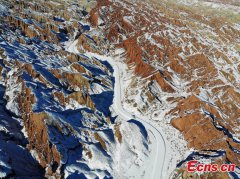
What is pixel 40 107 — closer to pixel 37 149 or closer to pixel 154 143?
pixel 37 149

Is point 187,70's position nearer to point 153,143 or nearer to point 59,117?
point 153,143

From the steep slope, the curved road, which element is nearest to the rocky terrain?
Result: the steep slope

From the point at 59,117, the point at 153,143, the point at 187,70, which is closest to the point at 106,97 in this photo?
the point at 59,117

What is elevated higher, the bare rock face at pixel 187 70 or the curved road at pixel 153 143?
the bare rock face at pixel 187 70

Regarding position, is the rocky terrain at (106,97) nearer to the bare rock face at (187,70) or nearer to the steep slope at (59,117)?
the steep slope at (59,117)

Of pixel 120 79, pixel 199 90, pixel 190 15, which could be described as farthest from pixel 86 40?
pixel 190 15

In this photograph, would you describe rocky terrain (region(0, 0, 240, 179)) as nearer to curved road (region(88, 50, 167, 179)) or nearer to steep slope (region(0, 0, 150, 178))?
steep slope (region(0, 0, 150, 178))

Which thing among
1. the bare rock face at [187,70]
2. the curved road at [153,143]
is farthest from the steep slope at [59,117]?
the bare rock face at [187,70]

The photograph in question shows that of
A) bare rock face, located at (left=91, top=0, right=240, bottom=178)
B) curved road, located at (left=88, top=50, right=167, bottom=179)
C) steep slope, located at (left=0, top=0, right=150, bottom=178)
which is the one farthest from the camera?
bare rock face, located at (left=91, top=0, right=240, bottom=178)
